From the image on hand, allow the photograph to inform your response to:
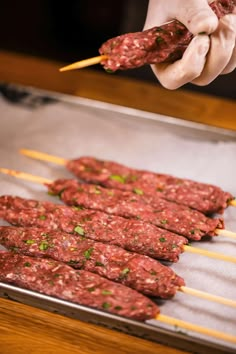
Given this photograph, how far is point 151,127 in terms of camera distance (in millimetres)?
2711

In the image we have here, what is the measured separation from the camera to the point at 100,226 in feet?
6.61

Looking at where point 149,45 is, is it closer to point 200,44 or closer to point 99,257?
point 200,44

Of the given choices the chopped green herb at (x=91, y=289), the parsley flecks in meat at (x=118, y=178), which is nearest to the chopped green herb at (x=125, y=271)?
the chopped green herb at (x=91, y=289)

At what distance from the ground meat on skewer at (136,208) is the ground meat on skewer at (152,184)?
0.22 ft

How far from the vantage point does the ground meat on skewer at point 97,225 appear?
6.35 feet

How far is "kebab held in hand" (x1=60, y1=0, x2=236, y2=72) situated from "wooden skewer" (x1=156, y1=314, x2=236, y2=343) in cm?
80

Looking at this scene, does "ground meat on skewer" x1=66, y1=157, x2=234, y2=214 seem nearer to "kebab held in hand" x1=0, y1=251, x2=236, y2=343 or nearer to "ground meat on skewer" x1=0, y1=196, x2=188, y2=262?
"ground meat on skewer" x1=0, y1=196, x2=188, y2=262

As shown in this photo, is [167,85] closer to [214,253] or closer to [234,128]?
[214,253]

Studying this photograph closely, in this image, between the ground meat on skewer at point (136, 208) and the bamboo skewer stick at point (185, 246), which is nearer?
the bamboo skewer stick at point (185, 246)

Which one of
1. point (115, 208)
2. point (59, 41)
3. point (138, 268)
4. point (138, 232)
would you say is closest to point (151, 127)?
point (115, 208)

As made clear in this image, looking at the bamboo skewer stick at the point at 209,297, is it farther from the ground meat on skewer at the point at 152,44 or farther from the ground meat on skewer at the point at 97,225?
the ground meat on skewer at the point at 152,44

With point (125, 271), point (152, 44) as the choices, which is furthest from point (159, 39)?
point (125, 271)

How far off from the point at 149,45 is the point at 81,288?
79cm

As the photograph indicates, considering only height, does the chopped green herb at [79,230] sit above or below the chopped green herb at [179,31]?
below
